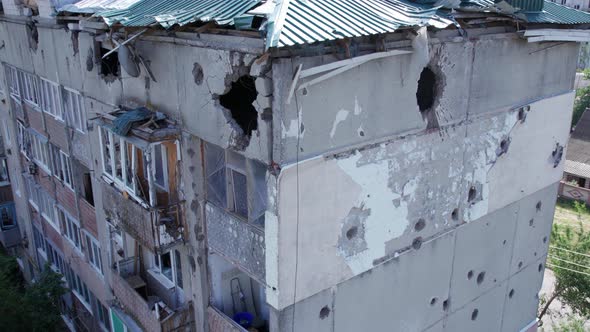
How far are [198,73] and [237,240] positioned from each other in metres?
2.78

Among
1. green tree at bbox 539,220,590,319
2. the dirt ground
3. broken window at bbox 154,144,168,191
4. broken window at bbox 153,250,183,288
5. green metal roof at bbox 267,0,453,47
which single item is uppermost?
green metal roof at bbox 267,0,453,47

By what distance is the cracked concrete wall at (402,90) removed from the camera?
662 cm

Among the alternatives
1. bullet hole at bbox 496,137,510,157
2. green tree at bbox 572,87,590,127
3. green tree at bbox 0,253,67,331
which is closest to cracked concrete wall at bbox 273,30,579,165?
bullet hole at bbox 496,137,510,157

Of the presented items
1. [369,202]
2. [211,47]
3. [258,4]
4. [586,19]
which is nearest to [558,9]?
[586,19]

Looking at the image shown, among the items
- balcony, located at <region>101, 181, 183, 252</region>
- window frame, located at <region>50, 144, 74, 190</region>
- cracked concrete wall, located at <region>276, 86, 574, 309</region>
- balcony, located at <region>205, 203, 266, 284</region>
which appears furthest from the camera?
window frame, located at <region>50, 144, 74, 190</region>

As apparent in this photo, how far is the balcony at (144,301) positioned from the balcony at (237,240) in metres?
1.88

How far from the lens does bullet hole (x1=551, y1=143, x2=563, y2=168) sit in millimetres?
11618

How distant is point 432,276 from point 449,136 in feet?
9.71

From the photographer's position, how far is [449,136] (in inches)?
353

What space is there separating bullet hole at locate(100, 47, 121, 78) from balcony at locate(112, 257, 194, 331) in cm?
451

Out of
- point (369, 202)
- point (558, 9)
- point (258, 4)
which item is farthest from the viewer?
point (558, 9)

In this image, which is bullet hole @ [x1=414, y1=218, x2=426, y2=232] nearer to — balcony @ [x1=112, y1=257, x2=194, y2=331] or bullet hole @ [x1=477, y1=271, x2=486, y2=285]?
bullet hole @ [x1=477, y1=271, x2=486, y2=285]

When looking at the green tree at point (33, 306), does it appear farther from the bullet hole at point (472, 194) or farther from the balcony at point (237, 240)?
the bullet hole at point (472, 194)

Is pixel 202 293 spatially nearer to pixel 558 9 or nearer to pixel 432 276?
pixel 432 276
